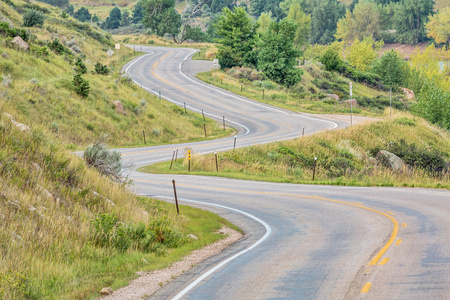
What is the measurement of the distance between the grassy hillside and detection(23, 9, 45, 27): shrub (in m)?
16.9

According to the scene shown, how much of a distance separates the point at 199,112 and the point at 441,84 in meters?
64.4

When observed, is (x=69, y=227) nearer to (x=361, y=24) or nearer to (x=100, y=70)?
(x=100, y=70)

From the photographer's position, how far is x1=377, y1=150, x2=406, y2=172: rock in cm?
3388

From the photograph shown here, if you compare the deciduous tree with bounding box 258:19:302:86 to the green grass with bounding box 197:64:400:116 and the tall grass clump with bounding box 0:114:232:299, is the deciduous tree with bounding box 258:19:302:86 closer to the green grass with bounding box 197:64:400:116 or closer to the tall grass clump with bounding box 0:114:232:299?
the green grass with bounding box 197:64:400:116

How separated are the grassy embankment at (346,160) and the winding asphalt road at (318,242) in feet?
9.12

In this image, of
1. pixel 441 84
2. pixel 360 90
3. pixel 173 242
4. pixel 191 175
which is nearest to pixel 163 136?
pixel 191 175

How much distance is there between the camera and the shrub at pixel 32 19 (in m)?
62.0

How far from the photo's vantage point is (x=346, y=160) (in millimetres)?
32094

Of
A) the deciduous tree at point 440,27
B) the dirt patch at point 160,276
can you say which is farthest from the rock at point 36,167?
the deciduous tree at point 440,27

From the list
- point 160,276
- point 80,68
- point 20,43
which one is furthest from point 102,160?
point 80,68

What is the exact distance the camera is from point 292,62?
67312 mm

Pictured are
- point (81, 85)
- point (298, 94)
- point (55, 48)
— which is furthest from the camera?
point (298, 94)

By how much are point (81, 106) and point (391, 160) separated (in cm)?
2099

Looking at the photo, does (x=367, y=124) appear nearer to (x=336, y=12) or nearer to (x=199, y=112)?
(x=199, y=112)
